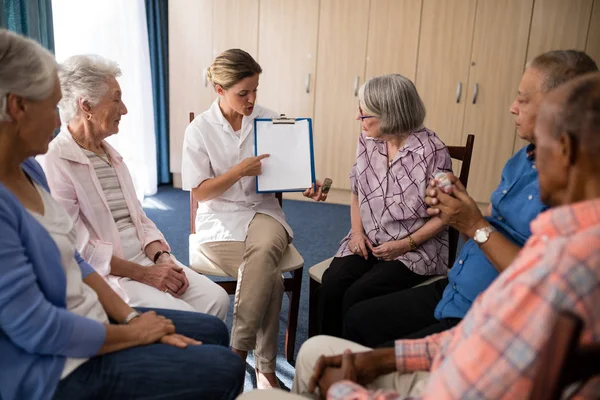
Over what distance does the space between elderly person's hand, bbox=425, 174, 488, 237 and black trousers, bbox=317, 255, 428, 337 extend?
44 cm

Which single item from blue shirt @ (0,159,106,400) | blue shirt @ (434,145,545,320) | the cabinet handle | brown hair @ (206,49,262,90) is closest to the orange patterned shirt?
blue shirt @ (434,145,545,320)

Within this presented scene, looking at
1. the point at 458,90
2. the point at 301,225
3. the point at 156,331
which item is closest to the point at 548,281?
the point at 156,331

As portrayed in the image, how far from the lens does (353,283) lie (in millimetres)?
1824

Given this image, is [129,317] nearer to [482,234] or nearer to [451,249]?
[482,234]

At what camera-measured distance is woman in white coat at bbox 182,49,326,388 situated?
6.09 ft

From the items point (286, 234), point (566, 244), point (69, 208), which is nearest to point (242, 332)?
point (286, 234)

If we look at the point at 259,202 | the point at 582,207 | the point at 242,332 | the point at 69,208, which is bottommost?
the point at 242,332

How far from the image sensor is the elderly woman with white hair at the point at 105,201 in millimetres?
1569

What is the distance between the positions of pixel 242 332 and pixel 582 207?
133 centimetres

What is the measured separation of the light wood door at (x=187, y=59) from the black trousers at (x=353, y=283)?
3.25 meters

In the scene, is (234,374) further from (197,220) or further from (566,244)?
(197,220)

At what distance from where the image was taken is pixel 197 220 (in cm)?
210

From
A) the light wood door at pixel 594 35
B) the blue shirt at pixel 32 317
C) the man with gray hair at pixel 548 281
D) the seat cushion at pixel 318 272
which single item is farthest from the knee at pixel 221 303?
the light wood door at pixel 594 35

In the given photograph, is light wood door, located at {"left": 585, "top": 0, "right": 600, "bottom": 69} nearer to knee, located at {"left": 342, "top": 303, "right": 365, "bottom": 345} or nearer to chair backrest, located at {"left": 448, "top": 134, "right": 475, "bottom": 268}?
chair backrest, located at {"left": 448, "top": 134, "right": 475, "bottom": 268}
